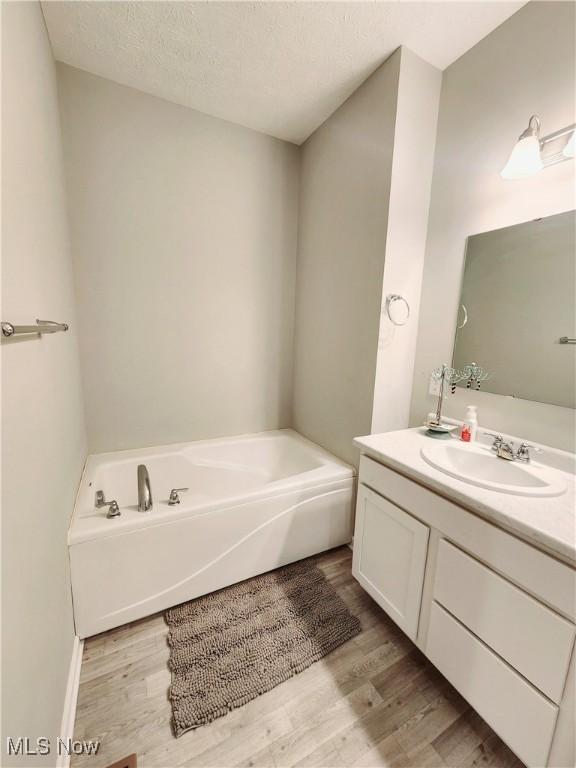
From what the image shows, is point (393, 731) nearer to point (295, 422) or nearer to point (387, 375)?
point (387, 375)

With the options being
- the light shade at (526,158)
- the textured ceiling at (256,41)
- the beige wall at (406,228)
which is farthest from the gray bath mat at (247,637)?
the textured ceiling at (256,41)

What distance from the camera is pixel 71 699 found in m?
1.05

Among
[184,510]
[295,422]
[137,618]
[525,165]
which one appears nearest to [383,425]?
[295,422]

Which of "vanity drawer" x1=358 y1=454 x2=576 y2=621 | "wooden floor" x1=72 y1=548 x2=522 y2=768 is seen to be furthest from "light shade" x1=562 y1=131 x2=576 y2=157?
"wooden floor" x1=72 y1=548 x2=522 y2=768

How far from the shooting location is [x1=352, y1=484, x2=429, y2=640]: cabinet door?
114 cm

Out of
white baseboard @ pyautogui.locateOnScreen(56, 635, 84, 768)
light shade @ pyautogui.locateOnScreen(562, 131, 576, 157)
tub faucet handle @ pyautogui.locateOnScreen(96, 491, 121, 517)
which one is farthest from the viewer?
tub faucet handle @ pyautogui.locateOnScreen(96, 491, 121, 517)

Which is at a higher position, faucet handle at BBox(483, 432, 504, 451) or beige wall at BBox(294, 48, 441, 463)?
beige wall at BBox(294, 48, 441, 463)

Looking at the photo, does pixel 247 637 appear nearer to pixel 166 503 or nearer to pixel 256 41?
pixel 166 503

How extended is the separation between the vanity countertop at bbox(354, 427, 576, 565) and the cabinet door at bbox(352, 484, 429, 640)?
200 mm

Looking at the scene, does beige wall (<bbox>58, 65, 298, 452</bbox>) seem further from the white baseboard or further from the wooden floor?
the wooden floor

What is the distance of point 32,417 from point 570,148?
197 centimetres

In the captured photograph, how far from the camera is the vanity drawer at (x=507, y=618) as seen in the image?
74cm

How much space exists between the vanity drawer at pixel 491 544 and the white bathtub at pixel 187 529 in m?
0.57

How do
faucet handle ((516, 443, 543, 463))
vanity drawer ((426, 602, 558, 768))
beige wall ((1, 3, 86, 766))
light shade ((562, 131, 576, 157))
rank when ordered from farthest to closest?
1. faucet handle ((516, 443, 543, 463))
2. light shade ((562, 131, 576, 157))
3. vanity drawer ((426, 602, 558, 768))
4. beige wall ((1, 3, 86, 766))
